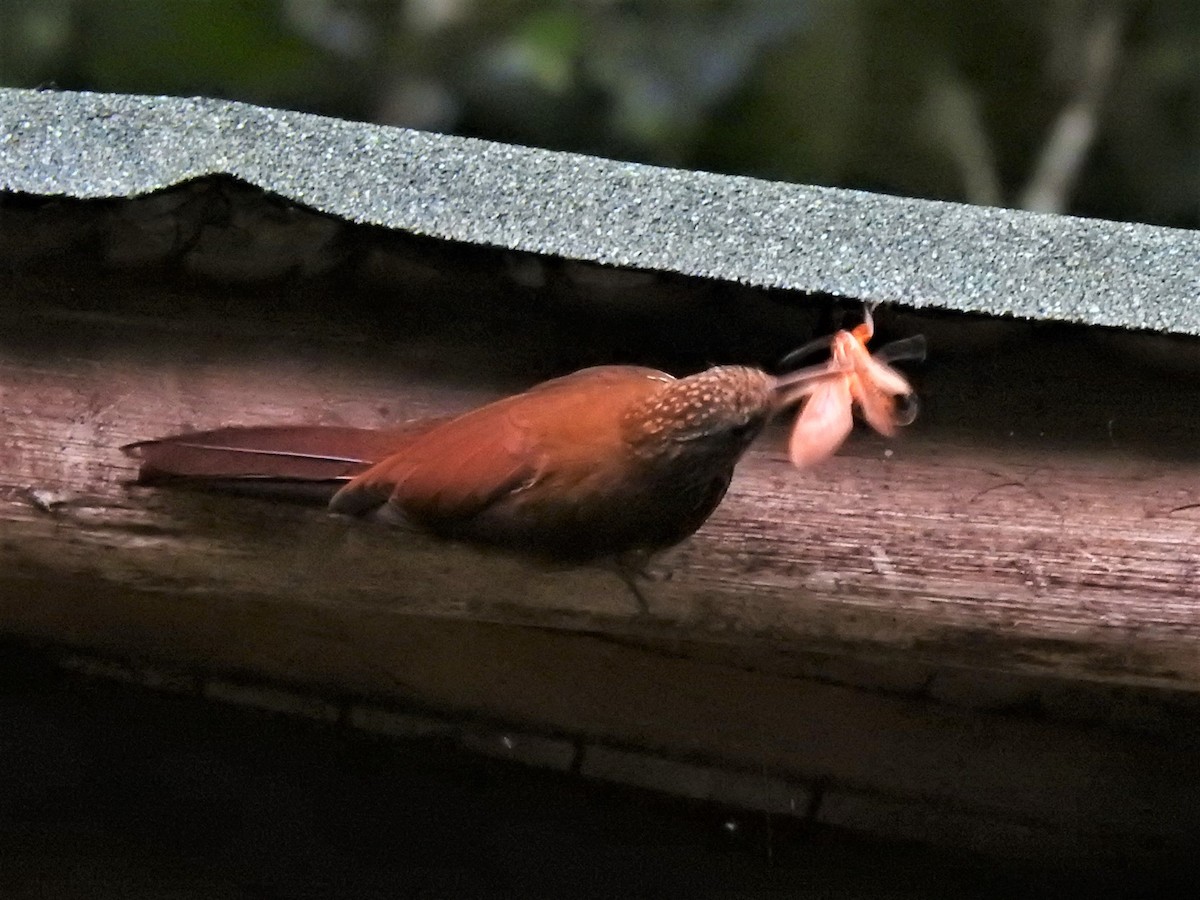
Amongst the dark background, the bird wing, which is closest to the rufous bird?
the bird wing

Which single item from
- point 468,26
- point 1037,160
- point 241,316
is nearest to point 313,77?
point 468,26

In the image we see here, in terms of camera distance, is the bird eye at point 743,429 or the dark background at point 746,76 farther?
the dark background at point 746,76

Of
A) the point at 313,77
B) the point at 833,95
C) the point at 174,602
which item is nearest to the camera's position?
the point at 174,602

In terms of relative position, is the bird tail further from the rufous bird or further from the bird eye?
the bird eye

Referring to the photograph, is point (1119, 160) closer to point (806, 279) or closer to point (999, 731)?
point (999, 731)

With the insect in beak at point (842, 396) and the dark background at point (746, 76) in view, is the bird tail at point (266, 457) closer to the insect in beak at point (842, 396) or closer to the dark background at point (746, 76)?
the insect in beak at point (842, 396)

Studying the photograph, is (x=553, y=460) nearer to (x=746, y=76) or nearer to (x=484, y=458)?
(x=484, y=458)

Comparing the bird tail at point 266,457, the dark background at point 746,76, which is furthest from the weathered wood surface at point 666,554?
the dark background at point 746,76
